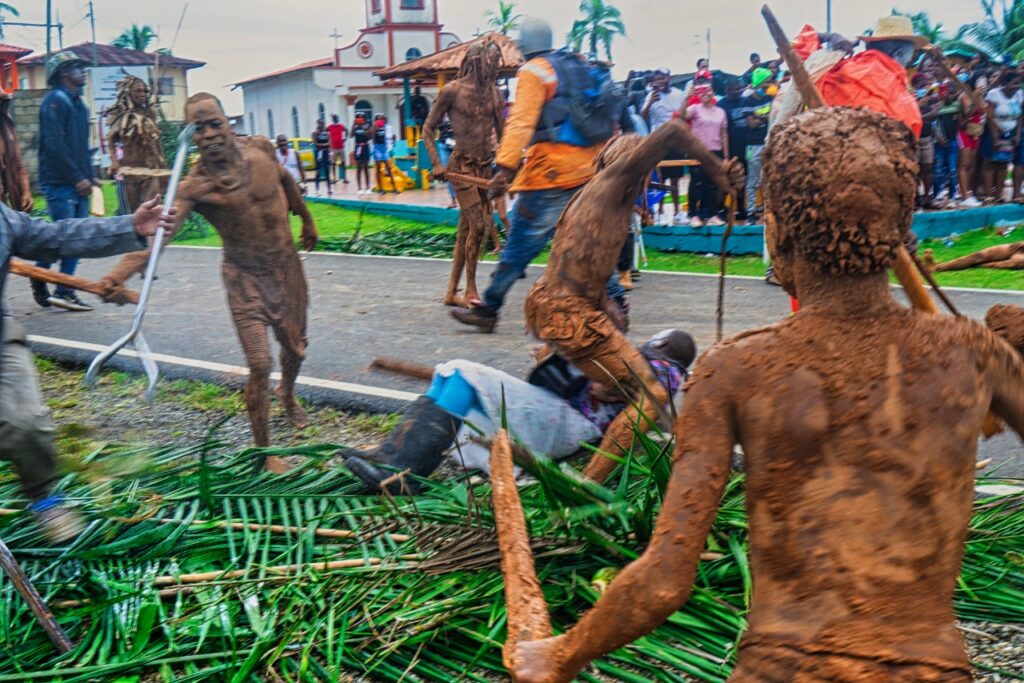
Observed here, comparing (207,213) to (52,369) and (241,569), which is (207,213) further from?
(52,369)

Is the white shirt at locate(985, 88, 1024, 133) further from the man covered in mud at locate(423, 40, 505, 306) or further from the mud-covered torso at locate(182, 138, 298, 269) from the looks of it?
the mud-covered torso at locate(182, 138, 298, 269)

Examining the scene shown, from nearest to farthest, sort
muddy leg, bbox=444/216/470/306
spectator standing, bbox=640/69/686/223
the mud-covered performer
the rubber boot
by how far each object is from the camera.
Result: 1. the rubber boot
2. muddy leg, bbox=444/216/470/306
3. the mud-covered performer
4. spectator standing, bbox=640/69/686/223

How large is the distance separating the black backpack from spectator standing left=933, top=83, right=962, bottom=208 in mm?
7428

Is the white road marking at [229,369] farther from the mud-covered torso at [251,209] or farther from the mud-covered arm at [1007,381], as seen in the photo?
the mud-covered arm at [1007,381]

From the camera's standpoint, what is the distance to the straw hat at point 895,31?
720 centimetres

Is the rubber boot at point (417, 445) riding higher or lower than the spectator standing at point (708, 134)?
lower

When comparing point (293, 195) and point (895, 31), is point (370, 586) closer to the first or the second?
point (293, 195)

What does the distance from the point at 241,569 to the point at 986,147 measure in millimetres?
12246

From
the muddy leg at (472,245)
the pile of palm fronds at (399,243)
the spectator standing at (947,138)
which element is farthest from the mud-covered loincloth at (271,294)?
the spectator standing at (947,138)

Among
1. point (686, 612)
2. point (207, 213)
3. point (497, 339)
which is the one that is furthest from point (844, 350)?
point (497, 339)

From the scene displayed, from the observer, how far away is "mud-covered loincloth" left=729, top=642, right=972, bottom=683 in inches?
72.2

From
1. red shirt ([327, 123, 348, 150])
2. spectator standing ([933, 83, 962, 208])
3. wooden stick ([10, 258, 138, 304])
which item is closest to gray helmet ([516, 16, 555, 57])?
wooden stick ([10, 258, 138, 304])

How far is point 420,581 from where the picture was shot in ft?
11.8

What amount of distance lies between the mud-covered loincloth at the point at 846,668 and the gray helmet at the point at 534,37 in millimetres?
6361
